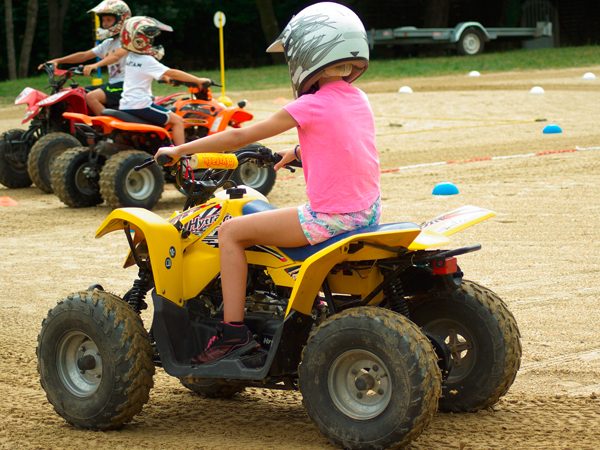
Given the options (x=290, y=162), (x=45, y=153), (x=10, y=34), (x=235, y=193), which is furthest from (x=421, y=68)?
(x=235, y=193)

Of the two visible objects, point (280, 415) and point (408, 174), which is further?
point (408, 174)

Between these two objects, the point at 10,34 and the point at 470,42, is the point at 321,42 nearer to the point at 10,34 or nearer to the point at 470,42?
the point at 10,34

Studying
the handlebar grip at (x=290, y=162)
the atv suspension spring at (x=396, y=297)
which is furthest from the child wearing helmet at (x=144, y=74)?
the atv suspension spring at (x=396, y=297)

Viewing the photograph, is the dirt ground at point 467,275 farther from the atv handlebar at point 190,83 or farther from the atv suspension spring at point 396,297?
the atv handlebar at point 190,83

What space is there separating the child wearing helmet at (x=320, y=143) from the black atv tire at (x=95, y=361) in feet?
1.76

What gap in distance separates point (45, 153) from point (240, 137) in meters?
8.36

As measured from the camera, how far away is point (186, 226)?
409cm

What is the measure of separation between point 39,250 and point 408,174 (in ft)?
18.2

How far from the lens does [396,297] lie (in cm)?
380

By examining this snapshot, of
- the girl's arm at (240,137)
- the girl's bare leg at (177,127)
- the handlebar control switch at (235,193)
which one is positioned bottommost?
the girl's bare leg at (177,127)

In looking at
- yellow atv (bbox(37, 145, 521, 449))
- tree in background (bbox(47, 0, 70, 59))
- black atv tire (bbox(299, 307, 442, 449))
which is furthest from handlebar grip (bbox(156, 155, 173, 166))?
tree in background (bbox(47, 0, 70, 59))

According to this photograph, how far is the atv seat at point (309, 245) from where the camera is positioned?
3512 millimetres

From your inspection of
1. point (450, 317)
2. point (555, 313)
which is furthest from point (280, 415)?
point (555, 313)

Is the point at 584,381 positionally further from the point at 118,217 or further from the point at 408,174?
the point at 408,174
